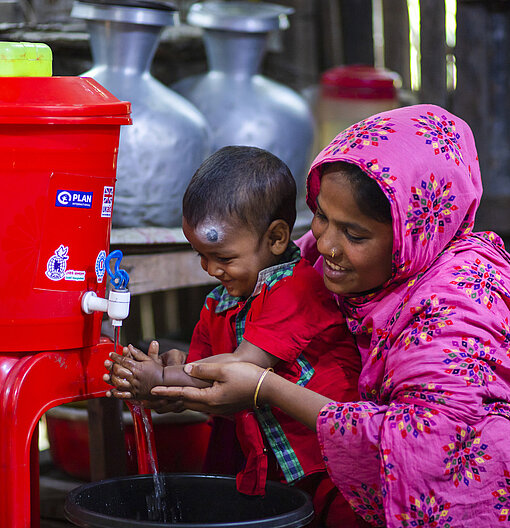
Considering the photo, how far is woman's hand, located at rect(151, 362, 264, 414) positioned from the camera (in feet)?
5.15

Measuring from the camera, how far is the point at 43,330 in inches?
64.7

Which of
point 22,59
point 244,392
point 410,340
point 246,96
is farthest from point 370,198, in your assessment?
point 246,96

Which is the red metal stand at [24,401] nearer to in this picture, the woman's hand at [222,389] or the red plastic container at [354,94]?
the woman's hand at [222,389]

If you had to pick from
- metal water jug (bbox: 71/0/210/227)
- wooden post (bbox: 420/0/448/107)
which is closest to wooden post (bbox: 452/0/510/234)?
wooden post (bbox: 420/0/448/107)

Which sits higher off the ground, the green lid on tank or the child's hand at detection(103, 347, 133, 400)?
the green lid on tank

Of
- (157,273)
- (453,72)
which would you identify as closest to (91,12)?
(157,273)

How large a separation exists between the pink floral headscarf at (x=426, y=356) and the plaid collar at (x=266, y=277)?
14cm

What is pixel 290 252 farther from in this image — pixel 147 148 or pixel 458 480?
pixel 147 148

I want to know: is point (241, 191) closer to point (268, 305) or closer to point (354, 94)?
point (268, 305)

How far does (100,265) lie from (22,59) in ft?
1.27

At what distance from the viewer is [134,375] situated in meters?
1.61

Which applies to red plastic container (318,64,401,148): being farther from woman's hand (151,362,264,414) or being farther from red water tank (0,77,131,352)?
woman's hand (151,362,264,414)

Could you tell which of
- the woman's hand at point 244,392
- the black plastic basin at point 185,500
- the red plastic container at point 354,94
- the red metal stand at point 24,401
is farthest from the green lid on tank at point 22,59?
the red plastic container at point 354,94

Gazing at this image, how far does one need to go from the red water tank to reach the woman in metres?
0.25
